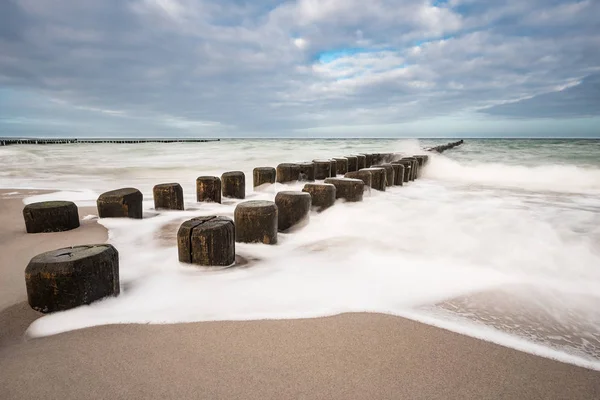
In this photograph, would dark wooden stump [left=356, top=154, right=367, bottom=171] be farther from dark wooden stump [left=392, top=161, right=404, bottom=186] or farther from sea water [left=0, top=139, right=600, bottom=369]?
sea water [left=0, top=139, right=600, bottom=369]

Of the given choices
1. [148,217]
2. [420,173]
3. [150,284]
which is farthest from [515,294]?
[420,173]

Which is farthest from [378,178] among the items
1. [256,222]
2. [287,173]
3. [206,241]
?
[206,241]

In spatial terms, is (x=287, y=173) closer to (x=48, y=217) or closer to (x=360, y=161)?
(x=360, y=161)

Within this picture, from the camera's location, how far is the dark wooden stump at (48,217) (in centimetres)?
308

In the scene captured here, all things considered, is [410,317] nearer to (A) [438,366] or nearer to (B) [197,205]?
(A) [438,366]

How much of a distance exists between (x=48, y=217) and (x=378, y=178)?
462 cm

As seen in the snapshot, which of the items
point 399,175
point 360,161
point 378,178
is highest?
point 360,161

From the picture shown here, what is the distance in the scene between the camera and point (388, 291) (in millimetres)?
2129

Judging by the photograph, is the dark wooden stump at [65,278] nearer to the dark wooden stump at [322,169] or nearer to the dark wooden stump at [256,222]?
the dark wooden stump at [256,222]

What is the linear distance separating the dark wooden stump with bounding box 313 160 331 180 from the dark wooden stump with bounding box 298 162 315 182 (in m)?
0.48

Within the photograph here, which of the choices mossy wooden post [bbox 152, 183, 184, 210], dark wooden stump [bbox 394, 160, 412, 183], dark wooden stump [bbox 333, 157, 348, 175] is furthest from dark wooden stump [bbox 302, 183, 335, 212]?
dark wooden stump [bbox 394, 160, 412, 183]

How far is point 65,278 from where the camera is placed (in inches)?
65.2

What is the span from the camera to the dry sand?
126 cm

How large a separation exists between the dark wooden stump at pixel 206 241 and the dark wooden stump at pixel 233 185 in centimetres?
279
